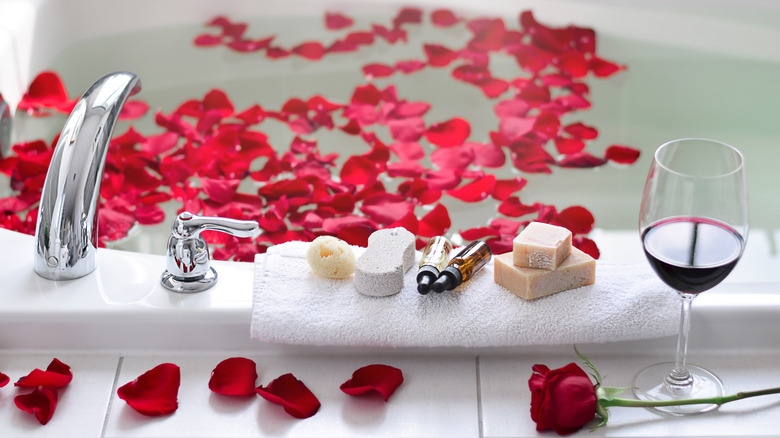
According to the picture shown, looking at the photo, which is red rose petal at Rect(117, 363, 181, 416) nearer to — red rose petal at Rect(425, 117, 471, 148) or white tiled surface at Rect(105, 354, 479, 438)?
white tiled surface at Rect(105, 354, 479, 438)

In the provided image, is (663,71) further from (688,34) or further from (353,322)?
(353,322)

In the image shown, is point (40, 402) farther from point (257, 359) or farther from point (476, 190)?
point (476, 190)

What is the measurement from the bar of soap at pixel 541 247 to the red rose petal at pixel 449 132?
610 mm

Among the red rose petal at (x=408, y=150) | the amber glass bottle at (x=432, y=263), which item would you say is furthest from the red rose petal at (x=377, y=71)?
the amber glass bottle at (x=432, y=263)

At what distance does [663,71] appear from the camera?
1685 mm

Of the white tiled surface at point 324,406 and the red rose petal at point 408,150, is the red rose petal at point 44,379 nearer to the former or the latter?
the white tiled surface at point 324,406

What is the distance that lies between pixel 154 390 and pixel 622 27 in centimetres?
127

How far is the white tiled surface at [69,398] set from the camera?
83 cm

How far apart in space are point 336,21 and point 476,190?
645 millimetres

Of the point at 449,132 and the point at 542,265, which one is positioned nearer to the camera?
the point at 542,265

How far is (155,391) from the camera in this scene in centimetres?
86

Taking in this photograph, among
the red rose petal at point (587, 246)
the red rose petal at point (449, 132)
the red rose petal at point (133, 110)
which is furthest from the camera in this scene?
the red rose petal at point (133, 110)

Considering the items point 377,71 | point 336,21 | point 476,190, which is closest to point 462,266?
point 476,190

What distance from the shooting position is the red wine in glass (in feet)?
2.48
